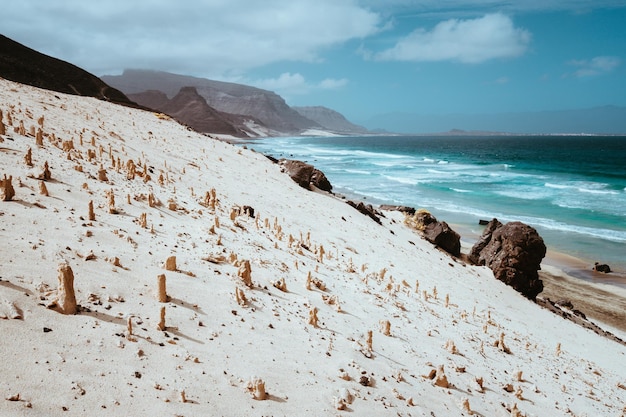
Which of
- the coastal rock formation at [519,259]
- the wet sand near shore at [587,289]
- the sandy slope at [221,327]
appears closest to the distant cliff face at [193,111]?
the wet sand near shore at [587,289]

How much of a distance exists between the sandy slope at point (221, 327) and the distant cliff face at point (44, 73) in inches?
725

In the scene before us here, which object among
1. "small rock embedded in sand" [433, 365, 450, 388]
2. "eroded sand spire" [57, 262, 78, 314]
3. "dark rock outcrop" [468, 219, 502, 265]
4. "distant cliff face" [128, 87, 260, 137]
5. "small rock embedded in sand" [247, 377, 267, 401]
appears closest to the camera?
"eroded sand spire" [57, 262, 78, 314]

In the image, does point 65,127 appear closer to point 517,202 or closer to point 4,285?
point 4,285

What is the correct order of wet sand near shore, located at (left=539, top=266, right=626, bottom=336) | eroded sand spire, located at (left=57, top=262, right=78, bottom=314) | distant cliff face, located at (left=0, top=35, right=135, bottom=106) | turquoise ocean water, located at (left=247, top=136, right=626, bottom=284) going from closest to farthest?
eroded sand spire, located at (left=57, top=262, right=78, bottom=314) < wet sand near shore, located at (left=539, top=266, right=626, bottom=336) < turquoise ocean water, located at (left=247, top=136, right=626, bottom=284) < distant cliff face, located at (left=0, top=35, right=135, bottom=106)

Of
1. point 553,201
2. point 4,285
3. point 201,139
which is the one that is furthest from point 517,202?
point 4,285

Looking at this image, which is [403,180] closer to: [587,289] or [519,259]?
[587,289]

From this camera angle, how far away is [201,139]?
1930 cm

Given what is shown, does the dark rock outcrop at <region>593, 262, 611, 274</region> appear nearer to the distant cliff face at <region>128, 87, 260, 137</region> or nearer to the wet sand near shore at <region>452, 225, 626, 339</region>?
the wet sand near shore at <region>452, 225, 626, 339</region>

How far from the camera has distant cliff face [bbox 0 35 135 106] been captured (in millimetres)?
24719

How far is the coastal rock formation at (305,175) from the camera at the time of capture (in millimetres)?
16781

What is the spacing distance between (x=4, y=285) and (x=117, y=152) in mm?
8132

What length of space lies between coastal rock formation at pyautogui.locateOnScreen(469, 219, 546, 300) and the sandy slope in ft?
8.63

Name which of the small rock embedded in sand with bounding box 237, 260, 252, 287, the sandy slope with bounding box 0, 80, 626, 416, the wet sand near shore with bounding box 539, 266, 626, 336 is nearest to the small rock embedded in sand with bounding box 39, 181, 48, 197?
the sandy slope with bounding box 0, 80, 626, 416

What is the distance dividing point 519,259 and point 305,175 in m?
9.13
